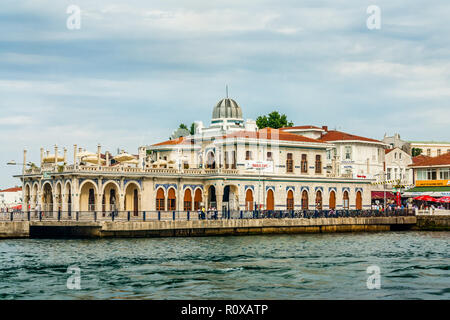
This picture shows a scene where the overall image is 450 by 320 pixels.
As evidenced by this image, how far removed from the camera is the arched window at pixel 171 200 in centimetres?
6431

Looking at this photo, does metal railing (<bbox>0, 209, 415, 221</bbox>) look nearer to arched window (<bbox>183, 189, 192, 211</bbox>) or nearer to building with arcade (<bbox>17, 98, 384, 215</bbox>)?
building with arcade (<bbox>17, 98, 384, 215</bbox>)

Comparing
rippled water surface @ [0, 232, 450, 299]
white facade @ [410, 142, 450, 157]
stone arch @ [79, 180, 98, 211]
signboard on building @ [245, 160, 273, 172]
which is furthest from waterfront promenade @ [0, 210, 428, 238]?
white facade @ [410, 142, 450, 157]

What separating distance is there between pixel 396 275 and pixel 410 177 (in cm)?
6724

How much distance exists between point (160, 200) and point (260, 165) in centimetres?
1045

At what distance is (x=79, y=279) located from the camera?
31.2m

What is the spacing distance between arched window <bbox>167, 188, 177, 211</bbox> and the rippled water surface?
39.4 ft

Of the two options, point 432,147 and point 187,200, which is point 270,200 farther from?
point 432,147

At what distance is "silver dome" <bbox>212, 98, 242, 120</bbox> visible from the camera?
75.7m

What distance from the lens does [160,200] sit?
209 feet

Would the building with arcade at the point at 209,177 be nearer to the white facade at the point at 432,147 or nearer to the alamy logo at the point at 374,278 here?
the alamy logo at the point at 374,278

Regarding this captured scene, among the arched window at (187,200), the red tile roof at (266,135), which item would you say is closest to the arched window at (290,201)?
the red tile roof at (266,135)

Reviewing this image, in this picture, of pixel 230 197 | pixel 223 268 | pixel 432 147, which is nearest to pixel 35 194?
pixel 230 197
